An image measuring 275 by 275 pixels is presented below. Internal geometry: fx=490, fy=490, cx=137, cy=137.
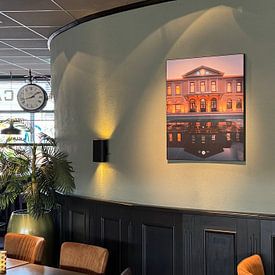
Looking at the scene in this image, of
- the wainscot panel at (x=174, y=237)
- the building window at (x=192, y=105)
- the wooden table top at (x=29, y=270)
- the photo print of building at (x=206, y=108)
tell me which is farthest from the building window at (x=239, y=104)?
the wooden table top at (x=29, y=270)

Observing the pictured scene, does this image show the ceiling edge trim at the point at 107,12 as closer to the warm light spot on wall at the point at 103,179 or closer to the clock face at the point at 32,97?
the warm light spot on wall at the point at 103,179

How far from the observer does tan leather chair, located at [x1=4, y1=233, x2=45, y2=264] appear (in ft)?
11.5

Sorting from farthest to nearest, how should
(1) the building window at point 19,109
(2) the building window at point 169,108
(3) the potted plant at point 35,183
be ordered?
(1) the building window at point 19,109 < (3) the potted plant at point 35,183 < (2) the building window at point 169,108

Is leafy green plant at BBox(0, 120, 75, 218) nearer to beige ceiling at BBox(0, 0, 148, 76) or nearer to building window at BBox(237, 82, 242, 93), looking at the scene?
beige ceiling at BBox(0, 0, 148, 76)

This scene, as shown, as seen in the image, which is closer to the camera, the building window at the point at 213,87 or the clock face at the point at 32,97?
the building window at the point at 213,87

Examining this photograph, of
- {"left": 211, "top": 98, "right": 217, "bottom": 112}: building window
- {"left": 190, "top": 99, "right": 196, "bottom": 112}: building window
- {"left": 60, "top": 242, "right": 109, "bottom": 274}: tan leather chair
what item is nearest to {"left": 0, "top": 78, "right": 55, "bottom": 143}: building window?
{"left": 190, "top": 99, "right": 196, "bottom": 112}: building window

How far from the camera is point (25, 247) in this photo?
3.62 meters

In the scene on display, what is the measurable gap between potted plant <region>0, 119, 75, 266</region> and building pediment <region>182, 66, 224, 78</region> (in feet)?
6.01

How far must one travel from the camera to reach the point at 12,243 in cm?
368

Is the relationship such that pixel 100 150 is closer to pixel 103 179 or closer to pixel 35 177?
pixel 103 179

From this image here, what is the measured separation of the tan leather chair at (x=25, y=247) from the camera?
352 centimetres

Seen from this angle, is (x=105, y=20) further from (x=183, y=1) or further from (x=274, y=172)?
(x=274, y=172)

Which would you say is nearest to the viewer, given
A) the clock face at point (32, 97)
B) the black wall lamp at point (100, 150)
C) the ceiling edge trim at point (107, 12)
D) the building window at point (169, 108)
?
the building window at point (169, 108)

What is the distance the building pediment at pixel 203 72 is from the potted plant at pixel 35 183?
1833 millimetres
